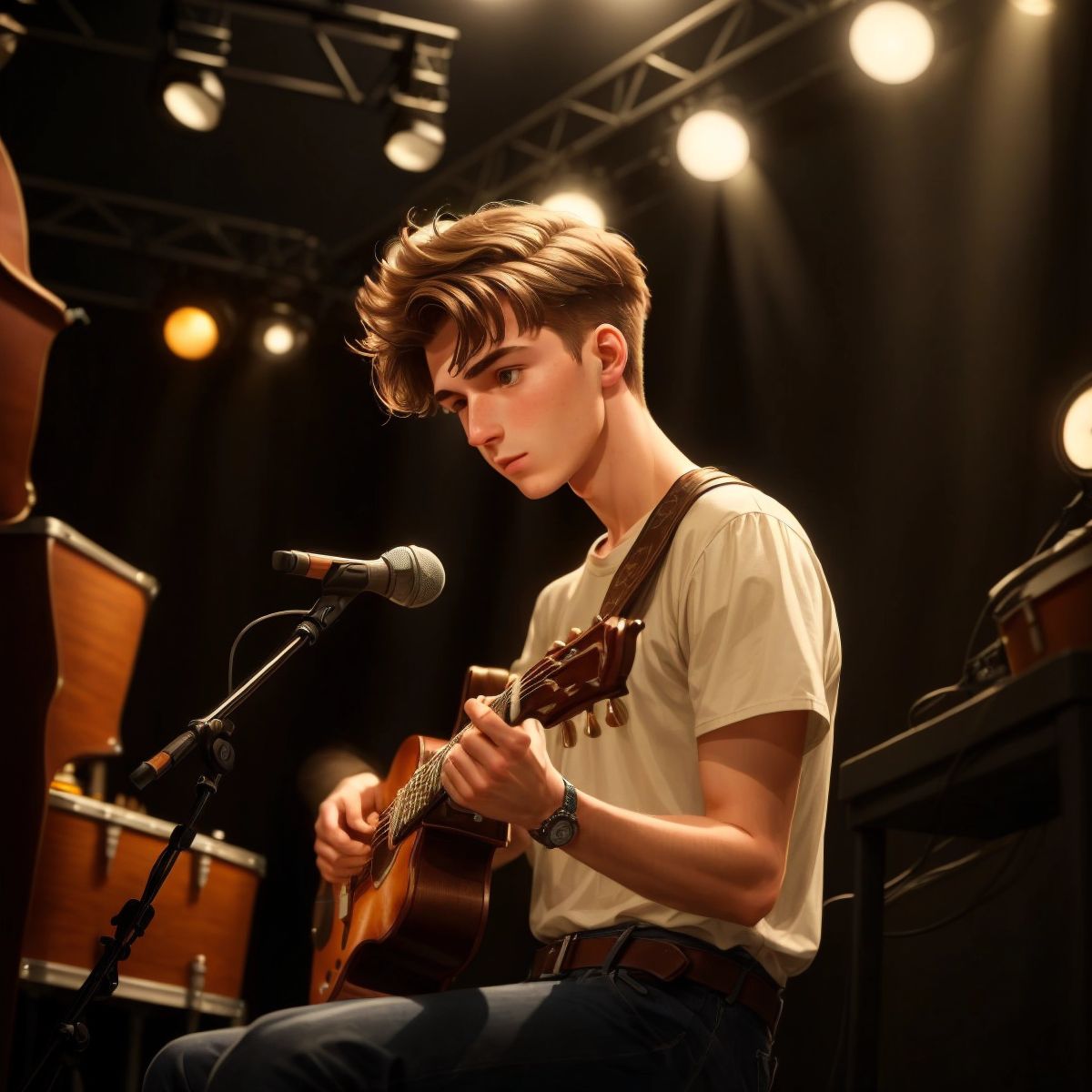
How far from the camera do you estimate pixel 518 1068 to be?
178 centimetres

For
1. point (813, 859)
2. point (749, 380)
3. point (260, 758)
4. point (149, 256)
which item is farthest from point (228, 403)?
point (813, 859)

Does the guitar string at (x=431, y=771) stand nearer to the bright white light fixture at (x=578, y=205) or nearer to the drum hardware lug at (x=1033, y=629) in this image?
the drum hardware lug at (x=1033, y=629)

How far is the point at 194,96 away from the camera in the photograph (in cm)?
532

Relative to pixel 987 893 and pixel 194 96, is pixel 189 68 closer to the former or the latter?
pixel 194 96

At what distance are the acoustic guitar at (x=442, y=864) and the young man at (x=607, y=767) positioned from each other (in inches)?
4.4

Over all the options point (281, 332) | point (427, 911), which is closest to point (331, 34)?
point (281, 332)

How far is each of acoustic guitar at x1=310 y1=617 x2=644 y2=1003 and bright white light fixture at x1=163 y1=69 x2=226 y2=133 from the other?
13.0 feet

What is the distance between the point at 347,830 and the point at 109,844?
1.59m

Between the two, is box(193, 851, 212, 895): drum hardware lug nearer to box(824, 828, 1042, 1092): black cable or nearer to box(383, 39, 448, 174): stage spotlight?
box(824, 828, 1042, 1092): black cable

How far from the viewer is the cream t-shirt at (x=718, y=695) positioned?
195 cm

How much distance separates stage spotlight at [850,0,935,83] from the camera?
454 centimetres

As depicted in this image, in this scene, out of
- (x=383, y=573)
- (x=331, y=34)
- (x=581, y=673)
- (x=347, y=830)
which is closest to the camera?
(x=581, y=673)

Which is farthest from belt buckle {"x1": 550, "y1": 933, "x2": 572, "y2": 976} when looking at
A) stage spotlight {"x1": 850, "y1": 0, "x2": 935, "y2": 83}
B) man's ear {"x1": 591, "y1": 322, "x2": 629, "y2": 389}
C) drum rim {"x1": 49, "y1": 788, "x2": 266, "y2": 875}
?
stage spotlight {"x1": 850, "y1": 0, "x2": 935, "y2": 83}

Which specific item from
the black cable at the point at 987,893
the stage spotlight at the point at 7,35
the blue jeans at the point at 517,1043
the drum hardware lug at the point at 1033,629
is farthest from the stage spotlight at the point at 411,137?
the blue jeans at the point at 517,1043
